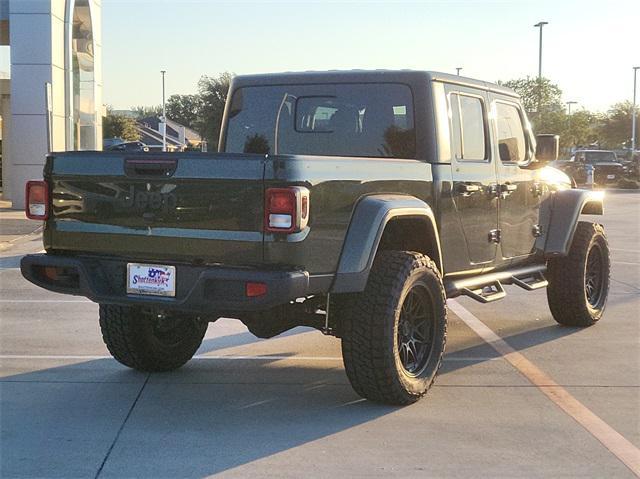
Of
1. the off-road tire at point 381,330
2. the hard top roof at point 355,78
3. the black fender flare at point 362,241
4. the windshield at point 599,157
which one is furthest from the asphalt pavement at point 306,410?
the windshield at point 599,157

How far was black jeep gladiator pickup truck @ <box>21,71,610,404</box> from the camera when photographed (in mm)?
4680

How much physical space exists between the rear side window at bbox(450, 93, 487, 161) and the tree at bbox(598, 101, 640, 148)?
7618 centimetres

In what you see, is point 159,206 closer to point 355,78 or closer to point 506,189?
point 355,78

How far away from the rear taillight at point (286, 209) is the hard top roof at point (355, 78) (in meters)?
1.82

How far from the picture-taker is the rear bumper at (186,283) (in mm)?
4570

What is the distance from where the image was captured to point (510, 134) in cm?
715

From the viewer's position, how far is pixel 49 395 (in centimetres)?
555

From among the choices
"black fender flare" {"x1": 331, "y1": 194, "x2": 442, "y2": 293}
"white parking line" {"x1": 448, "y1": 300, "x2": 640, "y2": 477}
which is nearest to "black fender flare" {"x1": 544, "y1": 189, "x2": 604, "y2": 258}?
"white parking line" {"x1": 448, "y1": 300, "x2": 640, "y2": 477}

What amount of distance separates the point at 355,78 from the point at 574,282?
9.41 feet

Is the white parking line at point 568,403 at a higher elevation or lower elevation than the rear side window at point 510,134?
lower

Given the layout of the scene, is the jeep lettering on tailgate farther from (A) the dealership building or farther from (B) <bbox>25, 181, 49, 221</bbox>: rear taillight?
(A) the dealership building

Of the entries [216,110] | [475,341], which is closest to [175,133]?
[216,110]

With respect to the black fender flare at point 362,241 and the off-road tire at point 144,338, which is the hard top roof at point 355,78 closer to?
the black fender flare at point 362,241

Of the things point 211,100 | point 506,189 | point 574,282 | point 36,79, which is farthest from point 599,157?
point 506,189
